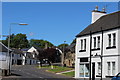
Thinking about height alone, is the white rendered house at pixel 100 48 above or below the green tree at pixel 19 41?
below

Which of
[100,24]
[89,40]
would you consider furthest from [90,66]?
[100,24]

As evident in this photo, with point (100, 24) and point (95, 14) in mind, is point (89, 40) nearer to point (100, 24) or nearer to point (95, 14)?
point (100, 24)

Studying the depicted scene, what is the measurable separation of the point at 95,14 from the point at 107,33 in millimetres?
7913

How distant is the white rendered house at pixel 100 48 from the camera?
90.8 ft

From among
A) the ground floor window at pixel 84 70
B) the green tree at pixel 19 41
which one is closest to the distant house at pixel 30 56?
the green tree at pixel 19 41

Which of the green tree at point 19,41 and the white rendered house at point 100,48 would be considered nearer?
the white rendered house at point 100,48

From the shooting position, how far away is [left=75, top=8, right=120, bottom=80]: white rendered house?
27680 millimetres

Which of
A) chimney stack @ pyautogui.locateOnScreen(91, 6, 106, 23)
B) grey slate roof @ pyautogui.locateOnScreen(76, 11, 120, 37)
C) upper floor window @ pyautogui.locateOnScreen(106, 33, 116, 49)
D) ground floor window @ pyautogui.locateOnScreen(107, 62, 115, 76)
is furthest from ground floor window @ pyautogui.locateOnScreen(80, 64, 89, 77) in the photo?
chimney stack @ pyautogui.locateOnScreen(91, 6, 106, 23)

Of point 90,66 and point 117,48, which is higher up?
point 117,48

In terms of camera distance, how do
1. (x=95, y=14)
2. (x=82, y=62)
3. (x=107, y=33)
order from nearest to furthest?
1. (x=107, y=33)
2. (x=82, y=62)
3. (x=95, y=14)

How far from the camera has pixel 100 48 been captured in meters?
30.0

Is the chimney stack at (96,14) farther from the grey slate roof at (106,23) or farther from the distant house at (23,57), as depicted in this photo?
the distant house at (23,57)

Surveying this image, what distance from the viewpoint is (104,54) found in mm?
29344

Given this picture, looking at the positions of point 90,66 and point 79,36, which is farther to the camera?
point 79,36
